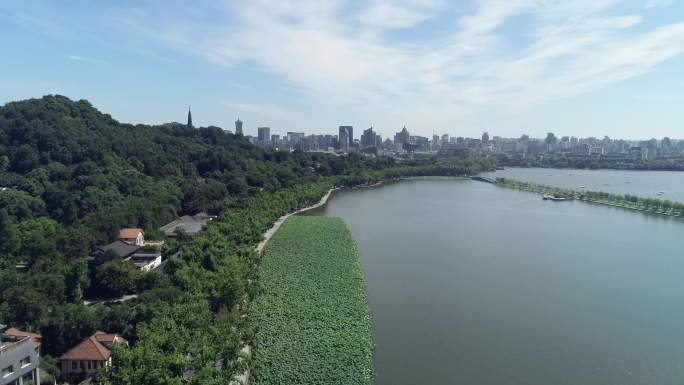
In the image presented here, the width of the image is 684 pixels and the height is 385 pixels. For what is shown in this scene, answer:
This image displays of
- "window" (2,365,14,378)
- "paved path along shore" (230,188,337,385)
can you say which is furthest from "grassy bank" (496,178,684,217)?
"window" (2,365,14,378)

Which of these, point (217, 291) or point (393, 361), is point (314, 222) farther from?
point (393, 361)

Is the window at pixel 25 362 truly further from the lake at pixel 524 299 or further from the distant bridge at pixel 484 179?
the distant bridge at pixel 484 179

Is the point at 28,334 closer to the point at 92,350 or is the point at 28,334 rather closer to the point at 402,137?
the point at 92,350

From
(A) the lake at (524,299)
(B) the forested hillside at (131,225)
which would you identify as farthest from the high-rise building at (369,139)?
(A) the lake at (524,299)

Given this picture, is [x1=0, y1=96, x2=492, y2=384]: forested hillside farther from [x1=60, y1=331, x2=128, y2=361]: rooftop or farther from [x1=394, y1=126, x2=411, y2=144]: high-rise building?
[x1=394, y1=126, x2=411, y2=144]: high-rise building

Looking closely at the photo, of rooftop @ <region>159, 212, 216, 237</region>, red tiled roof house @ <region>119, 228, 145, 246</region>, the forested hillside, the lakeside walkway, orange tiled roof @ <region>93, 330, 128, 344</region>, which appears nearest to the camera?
the forested hillside

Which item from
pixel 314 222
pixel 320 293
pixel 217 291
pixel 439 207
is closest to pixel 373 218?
pixel 314 222
